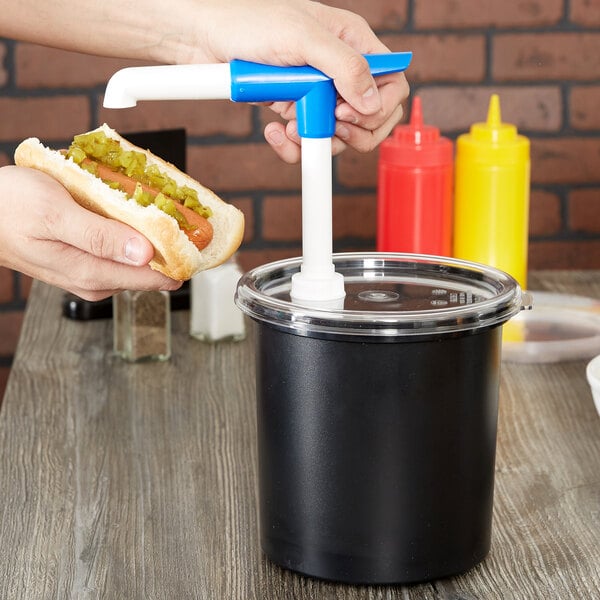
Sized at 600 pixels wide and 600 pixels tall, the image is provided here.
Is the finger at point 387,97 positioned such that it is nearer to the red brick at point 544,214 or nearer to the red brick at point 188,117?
the red brick at point 188,117

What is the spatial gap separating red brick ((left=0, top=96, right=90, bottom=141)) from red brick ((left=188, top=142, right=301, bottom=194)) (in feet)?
0.69

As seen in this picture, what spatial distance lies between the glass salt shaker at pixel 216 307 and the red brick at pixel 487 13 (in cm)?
74

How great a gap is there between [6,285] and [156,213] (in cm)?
120

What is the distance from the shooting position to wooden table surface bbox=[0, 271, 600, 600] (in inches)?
30.7

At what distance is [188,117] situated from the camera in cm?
186

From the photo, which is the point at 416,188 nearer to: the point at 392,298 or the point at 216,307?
the point at 216,307

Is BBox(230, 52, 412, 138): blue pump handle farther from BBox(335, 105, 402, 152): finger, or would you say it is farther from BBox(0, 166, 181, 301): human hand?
BBox(335, 105, 402, 152): finger

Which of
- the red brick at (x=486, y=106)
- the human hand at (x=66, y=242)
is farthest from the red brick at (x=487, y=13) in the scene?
the human hand at (x=66, y=242)

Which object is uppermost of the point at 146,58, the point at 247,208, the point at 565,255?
the point at 146,58

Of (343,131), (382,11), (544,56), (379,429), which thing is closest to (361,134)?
(343,131)

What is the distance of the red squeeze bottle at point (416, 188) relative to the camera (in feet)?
4.47

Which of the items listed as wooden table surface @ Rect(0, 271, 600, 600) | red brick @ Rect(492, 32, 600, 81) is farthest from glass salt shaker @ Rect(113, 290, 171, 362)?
red brick @ Rect(492, 32, 600, 81)

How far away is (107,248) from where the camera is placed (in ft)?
2.72

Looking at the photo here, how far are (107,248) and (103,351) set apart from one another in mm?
501
